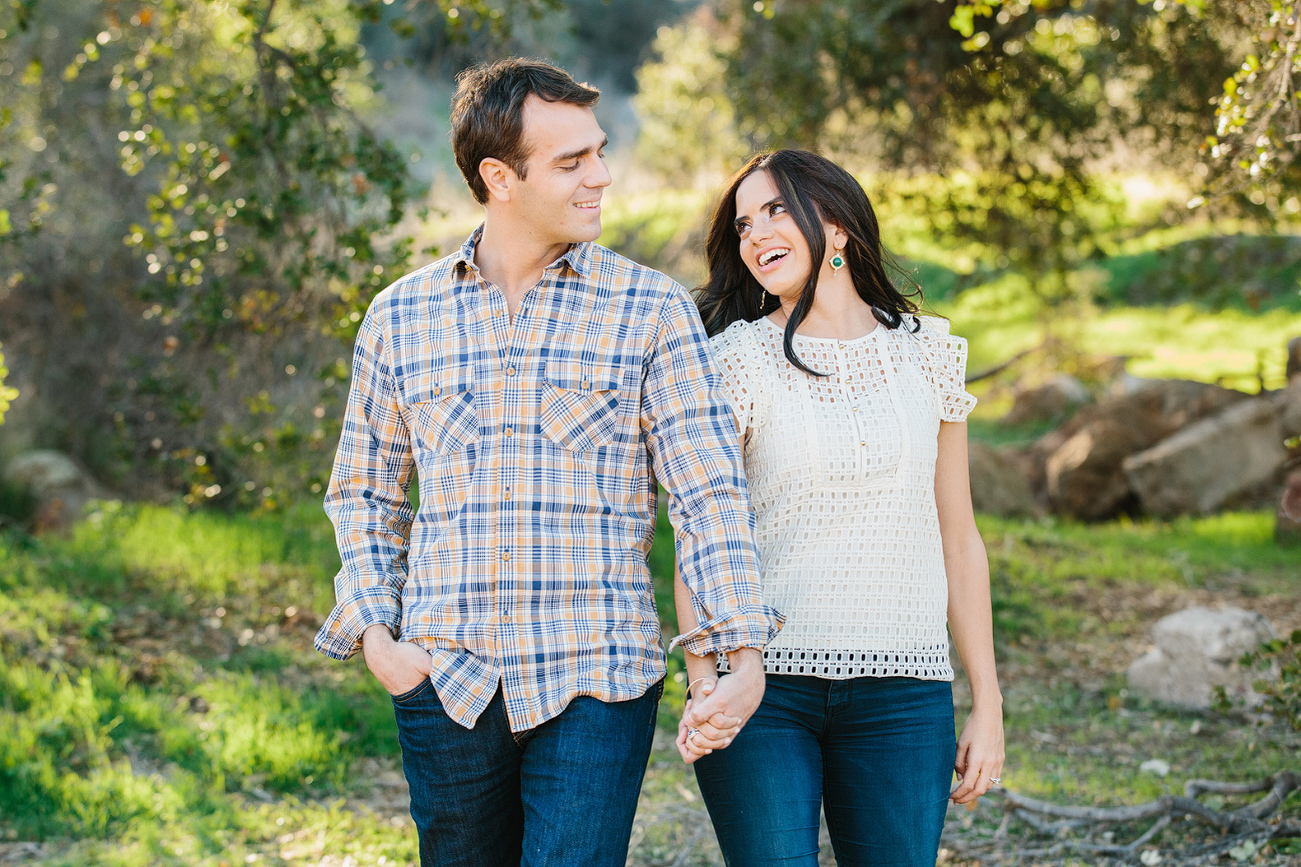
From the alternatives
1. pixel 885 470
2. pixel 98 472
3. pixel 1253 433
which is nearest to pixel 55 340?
pixel 98 472

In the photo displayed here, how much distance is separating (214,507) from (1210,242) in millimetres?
7194

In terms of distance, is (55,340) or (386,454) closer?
(386,454)

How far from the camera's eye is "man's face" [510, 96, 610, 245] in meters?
2.37

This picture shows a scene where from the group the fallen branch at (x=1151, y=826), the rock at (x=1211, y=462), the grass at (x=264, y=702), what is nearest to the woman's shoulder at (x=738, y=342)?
the grass at (x=264, y=702)

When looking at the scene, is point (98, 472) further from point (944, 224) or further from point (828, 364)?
point (828, 364)

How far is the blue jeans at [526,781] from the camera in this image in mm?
2182

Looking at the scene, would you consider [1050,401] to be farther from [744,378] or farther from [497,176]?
[497,176]

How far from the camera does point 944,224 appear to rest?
26.4 ft

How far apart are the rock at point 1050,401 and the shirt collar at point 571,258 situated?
37.6 feet

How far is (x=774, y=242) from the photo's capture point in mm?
2631

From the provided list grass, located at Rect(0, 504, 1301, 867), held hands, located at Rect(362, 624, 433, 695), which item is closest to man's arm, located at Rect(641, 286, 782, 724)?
held hands, located at Rect(362, 624, 433, 695)

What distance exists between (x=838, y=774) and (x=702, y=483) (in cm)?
68

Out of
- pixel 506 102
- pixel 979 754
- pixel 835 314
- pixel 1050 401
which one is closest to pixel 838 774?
pixel 979 754

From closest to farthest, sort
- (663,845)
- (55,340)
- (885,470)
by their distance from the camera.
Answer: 1. (885,470)
2. (663,845)
3. (55,340)
